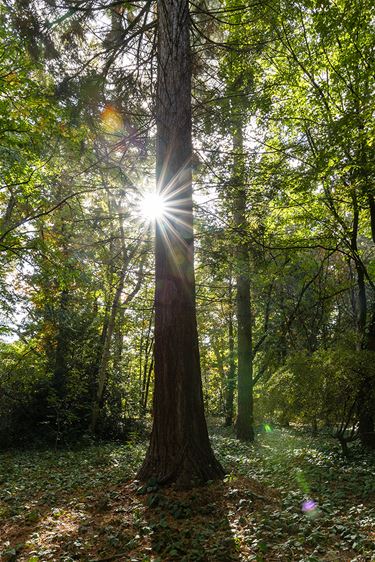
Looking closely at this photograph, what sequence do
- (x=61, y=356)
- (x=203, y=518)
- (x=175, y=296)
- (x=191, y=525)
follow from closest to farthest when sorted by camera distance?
(x=191, y=525) < (x=203, y=518) < (x=175, y=296) < (x=61, y=356)

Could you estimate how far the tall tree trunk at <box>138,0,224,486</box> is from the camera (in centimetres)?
479

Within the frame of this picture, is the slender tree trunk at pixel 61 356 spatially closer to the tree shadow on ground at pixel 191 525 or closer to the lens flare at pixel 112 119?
the lens flare at pixel 112 119

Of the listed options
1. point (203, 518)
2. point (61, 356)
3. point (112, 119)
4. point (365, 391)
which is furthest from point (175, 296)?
point (61, 356)

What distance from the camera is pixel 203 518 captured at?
154 inches

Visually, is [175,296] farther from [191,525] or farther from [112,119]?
[112,119]

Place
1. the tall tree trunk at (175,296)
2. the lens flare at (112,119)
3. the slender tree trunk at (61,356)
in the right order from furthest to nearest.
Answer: the slender tree trunk at (61,356) < the lens flare at (112,119) < the tall tree trunk at (175,296)

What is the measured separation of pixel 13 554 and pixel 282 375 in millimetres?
4924

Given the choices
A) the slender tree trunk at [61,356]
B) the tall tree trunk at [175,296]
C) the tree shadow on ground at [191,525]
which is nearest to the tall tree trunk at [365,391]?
the tall tree trunk at [175,296]

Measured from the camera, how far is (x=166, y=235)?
5.41 metres

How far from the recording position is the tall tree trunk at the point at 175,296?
15.7ft

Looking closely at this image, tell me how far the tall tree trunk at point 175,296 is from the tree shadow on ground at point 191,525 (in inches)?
11.3

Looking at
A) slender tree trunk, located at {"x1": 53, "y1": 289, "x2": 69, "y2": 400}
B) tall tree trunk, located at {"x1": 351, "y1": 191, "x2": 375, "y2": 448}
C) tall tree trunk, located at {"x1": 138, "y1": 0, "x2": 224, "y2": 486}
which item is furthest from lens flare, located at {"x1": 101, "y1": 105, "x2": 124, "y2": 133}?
slender tree trunk, located at {"x1": 53, "y1": 289, "x2": 69, "y2": 400}

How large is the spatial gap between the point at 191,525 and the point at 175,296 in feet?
8.73

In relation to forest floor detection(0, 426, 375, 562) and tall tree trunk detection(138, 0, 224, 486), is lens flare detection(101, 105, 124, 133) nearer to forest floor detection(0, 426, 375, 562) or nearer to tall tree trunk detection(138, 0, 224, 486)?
tall tree trunk detection(138, 0, 224, 486)
